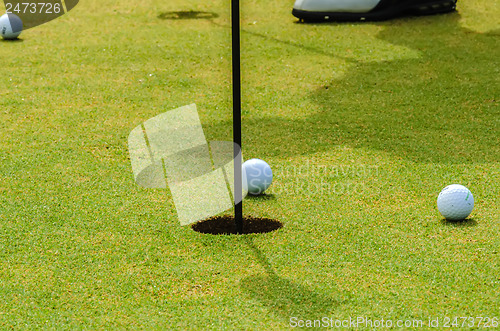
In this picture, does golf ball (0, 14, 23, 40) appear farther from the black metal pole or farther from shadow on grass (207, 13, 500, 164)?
the black metal pole

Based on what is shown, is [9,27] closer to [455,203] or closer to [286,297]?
[455,203]

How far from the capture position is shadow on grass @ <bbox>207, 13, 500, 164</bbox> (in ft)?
27.1

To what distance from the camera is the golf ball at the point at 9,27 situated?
13.0 m

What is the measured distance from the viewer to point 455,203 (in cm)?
606

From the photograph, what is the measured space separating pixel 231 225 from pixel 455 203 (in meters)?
2.03

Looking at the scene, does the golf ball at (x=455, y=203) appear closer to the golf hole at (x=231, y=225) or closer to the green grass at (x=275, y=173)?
the green grass at (x=275, y=173)

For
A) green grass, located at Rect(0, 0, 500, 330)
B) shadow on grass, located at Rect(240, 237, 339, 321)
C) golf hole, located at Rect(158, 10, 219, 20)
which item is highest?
shadow on grass, located at Rect(240, 237, 339, 321)

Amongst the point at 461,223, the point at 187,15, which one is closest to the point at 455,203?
the point at 461,223

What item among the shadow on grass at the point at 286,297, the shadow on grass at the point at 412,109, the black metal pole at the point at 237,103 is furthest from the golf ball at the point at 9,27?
the shadow on grass at the point at 286,297

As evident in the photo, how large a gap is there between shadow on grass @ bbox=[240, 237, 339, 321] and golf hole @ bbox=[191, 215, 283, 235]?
788 millimetres

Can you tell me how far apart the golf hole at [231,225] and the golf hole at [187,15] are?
9.38m

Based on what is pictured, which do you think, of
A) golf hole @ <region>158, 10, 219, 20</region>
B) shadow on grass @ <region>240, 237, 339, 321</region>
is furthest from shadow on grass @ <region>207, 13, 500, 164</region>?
shadow on grass @ <region>240, 237, 339, 321</region>

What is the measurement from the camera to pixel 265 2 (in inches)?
623

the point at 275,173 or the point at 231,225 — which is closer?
the point at 231,225
